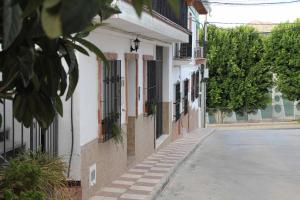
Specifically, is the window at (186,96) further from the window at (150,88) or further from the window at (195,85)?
the window at (150,88)

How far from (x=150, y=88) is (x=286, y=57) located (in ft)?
67.6

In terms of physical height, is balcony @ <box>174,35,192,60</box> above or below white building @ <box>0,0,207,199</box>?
above

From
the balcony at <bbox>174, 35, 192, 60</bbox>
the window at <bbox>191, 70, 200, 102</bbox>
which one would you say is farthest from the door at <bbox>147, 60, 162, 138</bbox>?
the window at <bbox>191, 70, 200, 102</bbox>

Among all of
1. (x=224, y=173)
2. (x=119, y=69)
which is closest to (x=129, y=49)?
(x=119, y=69)

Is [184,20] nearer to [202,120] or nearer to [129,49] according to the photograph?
[129,49]

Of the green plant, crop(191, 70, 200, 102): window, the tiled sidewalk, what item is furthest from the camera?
crop(191, 70, 200, 102): window

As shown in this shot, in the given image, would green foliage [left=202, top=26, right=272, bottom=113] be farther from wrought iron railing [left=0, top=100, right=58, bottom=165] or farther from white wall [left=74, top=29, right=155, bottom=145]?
wrought iron railing [left=0, top=100, right=58, bottom=165]

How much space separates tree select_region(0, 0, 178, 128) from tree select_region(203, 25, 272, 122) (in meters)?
30.8

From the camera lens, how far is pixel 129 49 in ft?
33.5

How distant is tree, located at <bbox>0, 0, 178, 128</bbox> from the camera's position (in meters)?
0.96

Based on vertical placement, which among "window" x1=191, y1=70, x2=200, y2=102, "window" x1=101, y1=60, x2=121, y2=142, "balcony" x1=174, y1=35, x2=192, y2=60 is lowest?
"window" x1=101, y1=60, x2=121, y2=142

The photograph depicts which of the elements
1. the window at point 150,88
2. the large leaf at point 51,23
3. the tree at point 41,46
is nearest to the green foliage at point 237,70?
the window at point 150,88

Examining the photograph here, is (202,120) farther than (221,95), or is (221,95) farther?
(221,95)

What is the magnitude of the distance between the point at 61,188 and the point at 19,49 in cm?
390
